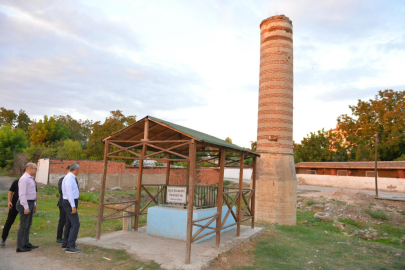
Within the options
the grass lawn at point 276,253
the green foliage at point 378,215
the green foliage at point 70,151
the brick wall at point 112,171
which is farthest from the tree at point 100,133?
the green foliage at point 378,215

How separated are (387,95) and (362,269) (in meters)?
41.9

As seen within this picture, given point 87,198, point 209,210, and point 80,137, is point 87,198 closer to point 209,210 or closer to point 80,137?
point 209,210

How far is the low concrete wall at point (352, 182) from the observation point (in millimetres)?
29766

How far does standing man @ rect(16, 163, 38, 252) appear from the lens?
575 centimetres

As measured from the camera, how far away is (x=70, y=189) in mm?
5992

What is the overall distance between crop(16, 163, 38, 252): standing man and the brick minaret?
9.73 metres

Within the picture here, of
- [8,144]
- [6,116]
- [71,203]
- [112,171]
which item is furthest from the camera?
[6,116]

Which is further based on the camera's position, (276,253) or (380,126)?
(380,126)

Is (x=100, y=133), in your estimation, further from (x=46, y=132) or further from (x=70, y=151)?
(x=46, y=132)

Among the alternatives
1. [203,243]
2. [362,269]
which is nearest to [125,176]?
[203,243]

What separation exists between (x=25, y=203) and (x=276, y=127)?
1056cm

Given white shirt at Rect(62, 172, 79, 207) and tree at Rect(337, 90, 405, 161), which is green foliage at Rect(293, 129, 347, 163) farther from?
white shirt at Rect(62, 172, 79, 207)

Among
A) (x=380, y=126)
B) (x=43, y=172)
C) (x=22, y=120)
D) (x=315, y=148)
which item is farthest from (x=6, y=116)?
(x=380, y=126)

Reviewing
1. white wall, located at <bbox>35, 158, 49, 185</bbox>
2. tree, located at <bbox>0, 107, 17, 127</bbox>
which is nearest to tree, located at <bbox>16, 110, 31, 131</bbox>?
tree, located at <bbox>0, 107, 17, 127</bbox>
